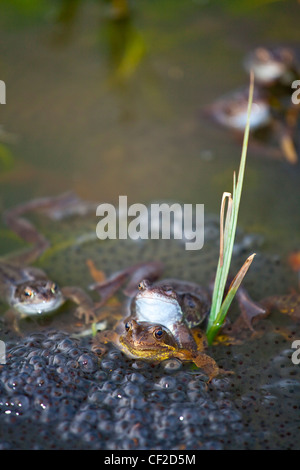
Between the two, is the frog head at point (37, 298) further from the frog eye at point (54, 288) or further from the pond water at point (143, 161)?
the pond water at point (143, 161)

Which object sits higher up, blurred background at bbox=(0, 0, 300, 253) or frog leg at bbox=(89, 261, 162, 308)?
blurred background at bbox=(0, 0, 300, 253)

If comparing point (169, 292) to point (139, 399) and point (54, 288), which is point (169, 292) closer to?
point (139, 399)

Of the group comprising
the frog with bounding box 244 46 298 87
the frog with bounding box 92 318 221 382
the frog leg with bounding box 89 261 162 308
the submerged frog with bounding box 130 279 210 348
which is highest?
the frog with bounding box 244 46 298 87

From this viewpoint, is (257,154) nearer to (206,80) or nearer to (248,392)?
(206,80)

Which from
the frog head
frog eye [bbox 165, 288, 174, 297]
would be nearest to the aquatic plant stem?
frog eye [bbox 165, 288, 174, 297]

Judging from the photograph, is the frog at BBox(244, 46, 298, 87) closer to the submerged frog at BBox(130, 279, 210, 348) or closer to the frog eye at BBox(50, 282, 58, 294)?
the submerged frog at BBox(130, 279, 210, 348)

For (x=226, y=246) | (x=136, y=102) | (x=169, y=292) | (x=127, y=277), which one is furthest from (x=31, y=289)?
(x=136, y=102)

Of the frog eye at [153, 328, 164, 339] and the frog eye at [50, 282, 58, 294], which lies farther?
the frog eye at [50, 282, 58, 294]
